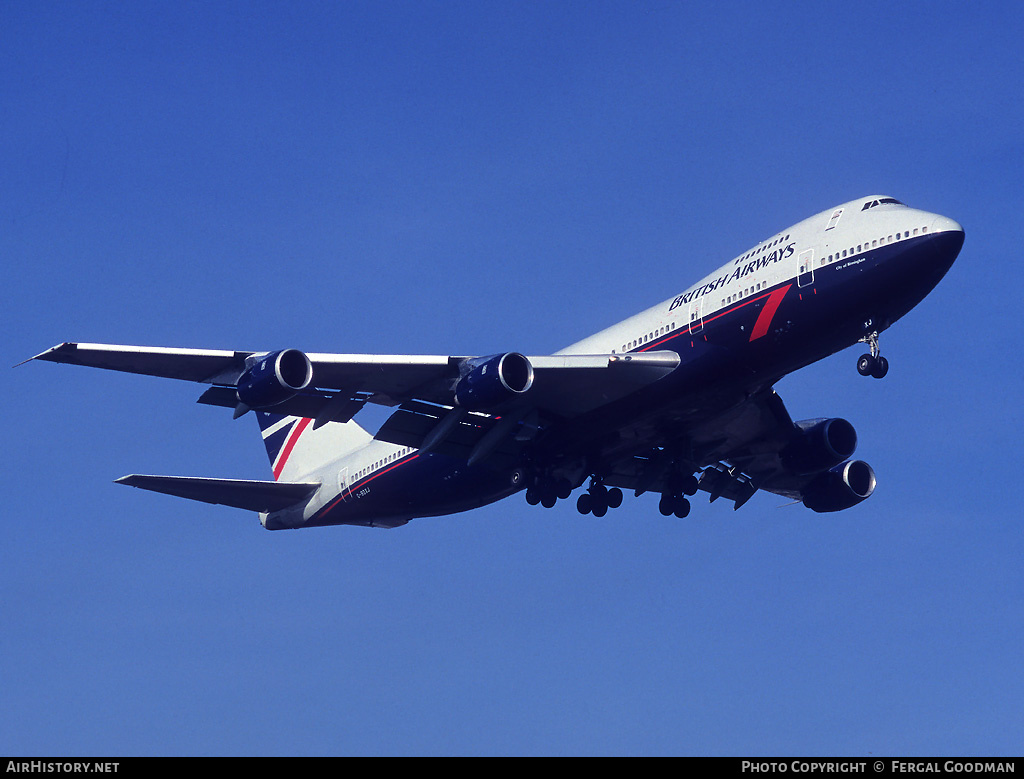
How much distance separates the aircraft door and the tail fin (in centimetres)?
1852

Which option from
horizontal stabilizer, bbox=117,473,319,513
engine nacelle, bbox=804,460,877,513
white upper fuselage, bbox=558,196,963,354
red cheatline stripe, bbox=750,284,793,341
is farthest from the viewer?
engine nacelle, bbox=804,460,877,513

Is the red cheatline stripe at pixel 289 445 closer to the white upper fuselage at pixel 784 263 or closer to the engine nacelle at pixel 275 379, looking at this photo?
the white upper fuselage at pixel 784 263

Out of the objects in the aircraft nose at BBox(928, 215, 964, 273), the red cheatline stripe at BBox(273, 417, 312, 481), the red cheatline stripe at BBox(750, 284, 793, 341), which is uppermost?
the red cheatline stripe at BBox(273, 417, 312, 481)

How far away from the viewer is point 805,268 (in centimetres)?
3347

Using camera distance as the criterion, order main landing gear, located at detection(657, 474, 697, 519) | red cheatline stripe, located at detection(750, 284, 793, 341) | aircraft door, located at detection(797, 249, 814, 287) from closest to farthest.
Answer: aircraft door, located at detection(797, 249, 814, 287) < red cheatline stripe, located at detection(750, 284, 793, 341) < main landing gear, located at detection(657, 474, 697, 519)

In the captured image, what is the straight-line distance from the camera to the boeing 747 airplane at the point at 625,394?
32.8 meters

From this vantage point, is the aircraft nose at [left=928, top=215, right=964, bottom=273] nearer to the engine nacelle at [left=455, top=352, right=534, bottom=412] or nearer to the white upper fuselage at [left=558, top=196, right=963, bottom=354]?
the white upper fuselage at [left=558, top=196, right=963, bottom=354]

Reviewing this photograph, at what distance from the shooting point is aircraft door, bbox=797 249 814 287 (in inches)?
1312

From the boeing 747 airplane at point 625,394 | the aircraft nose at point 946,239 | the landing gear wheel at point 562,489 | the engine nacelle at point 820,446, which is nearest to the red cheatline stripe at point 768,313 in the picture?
the boeing 747 airplane at point 625,394

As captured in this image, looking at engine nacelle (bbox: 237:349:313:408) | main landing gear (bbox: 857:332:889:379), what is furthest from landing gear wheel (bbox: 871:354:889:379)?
engine nacelle (bbox: 237:349:313:408)

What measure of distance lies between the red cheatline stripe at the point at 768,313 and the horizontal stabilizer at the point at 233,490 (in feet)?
58.5

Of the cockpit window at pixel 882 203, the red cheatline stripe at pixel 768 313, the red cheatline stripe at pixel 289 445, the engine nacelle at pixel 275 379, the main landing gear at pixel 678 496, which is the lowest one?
the engine nacelle at pixel 275 379
